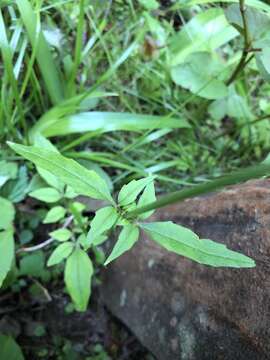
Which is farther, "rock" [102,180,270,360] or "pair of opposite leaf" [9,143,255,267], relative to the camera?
"rock" [102,180,270,360]

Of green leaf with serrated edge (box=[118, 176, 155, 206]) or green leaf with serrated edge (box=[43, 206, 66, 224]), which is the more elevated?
green leaf with serrated edge (box=[118, 176, 155, 206])

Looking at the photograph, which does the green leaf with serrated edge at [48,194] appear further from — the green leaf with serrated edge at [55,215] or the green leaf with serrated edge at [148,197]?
the green leaf with serrated edge at [148,197]

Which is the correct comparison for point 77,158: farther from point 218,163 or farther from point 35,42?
point 218,163

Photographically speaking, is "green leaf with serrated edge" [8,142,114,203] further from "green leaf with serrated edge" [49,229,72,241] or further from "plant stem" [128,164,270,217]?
"green leaf with serrated edge" [49,229,72,241]

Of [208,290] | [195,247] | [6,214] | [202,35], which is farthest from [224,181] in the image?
[202,35]

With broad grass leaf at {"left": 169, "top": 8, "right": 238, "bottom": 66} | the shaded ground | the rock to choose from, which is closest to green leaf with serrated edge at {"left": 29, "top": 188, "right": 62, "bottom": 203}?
the rock

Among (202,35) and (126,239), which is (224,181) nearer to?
(126,239)

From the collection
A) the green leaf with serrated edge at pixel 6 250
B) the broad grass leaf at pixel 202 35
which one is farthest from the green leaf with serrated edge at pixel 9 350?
the broad grass leaf at pixel 202 35
